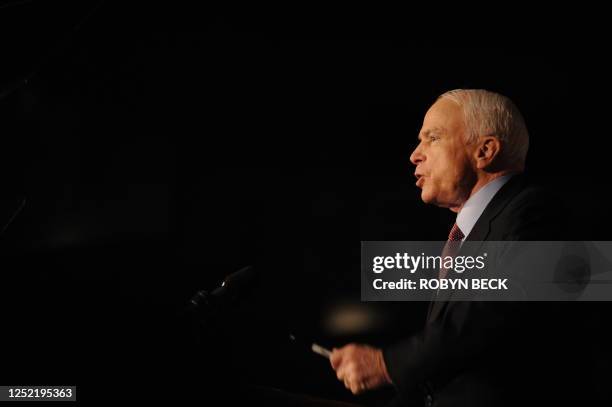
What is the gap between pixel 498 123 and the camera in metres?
1.18

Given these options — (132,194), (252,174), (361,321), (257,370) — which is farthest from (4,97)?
(361,321)

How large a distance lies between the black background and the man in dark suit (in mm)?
481

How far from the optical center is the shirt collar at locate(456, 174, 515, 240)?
1.17 metres

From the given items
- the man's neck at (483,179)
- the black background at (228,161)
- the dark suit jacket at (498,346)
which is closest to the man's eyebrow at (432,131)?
the man's neck at (483,179)

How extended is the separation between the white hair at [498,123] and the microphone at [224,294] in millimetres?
596

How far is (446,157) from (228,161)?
0.91 metres

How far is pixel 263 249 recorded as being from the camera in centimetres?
183

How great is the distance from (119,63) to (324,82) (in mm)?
782

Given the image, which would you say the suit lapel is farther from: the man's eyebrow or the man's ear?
the man's eyebrow

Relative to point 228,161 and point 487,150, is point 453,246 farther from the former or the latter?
point 228,161

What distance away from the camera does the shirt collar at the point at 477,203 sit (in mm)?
1172

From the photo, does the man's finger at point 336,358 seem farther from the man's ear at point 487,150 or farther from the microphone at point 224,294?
the man's ear at point 487,150

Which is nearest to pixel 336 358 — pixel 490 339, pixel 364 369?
pixel 364 369

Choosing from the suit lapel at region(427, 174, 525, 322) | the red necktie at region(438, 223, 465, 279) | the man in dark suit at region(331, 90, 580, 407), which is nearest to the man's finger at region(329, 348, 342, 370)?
the man in dark suit at region(331, 90, 580, 407)
